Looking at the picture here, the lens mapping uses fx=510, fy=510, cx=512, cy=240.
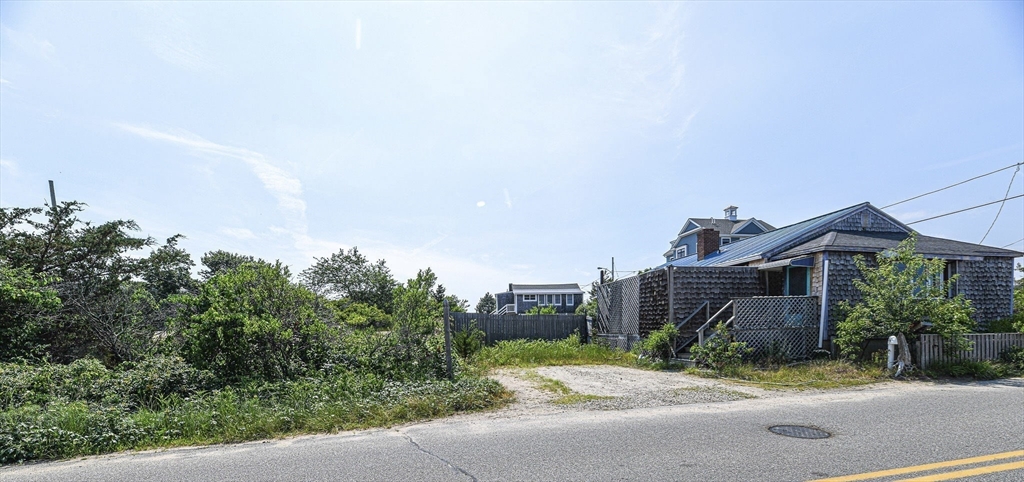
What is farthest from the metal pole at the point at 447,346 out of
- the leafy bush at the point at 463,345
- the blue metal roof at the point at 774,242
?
the blue metal roof at the point at 774,242

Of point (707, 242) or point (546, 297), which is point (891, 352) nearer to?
point (707, 242)

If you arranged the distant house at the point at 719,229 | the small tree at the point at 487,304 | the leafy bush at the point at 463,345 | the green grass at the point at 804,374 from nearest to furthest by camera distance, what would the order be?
1. the green grass at the point at 804,374
2. the leafy bush at the point at 463,345
3. the distant house at the point at 719,229
4. the small tree at the point at 487,304

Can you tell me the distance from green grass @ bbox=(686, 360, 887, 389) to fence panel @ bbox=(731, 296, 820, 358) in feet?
2.46

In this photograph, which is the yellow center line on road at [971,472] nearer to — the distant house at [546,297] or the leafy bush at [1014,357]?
the leafy bush at [1014,357]

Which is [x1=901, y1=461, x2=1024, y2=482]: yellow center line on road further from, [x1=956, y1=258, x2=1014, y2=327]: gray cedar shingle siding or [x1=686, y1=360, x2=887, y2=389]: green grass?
[x1=956, y1=258, x2=1014, y2=327]: gray cedar shingle siding

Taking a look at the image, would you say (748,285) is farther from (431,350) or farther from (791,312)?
(431,350)

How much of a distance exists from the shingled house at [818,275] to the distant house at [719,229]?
44.2ft

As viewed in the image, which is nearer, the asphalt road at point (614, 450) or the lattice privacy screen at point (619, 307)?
the asphalt road at point (614, 450)

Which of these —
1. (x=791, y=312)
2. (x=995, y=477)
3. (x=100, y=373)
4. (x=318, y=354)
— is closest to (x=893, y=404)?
(x=995, y=477)

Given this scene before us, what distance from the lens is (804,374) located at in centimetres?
1048

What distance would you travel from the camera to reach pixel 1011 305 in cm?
1430

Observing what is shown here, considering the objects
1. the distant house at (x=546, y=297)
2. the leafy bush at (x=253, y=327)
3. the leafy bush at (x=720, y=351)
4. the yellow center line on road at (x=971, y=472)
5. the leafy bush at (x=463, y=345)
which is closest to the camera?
the yellow center line on road at (x=971, y=472)

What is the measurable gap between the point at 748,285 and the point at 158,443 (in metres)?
14.3

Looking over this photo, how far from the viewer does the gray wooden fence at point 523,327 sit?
2008cm
